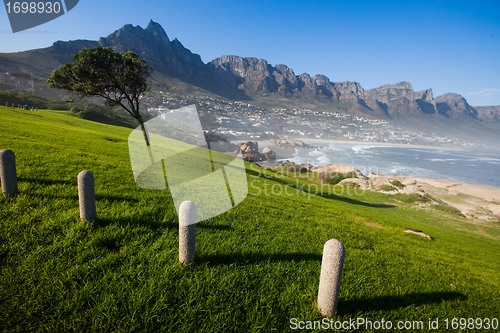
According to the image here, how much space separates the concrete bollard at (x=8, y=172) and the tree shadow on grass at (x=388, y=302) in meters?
7.13

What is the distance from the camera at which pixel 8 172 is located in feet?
15.2

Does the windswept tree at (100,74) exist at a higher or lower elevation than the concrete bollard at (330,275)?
higher

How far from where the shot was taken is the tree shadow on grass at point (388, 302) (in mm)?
3458

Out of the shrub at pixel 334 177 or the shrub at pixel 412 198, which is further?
the shrub at pixel 334 177

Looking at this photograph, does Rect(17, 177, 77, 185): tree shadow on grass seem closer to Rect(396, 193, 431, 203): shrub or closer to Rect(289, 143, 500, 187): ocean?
Rect(396, 193, 431, 203): shrub

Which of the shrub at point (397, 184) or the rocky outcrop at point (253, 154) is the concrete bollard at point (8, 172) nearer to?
the shrub at point (397, 184)

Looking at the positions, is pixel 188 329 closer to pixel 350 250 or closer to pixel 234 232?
pixel 234 232

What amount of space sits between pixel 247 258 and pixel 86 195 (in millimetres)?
3354

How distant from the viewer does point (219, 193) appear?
9125mm

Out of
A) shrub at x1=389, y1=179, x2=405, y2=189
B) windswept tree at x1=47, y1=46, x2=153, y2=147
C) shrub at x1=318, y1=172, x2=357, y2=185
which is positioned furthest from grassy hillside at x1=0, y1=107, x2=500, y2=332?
shrub at x1=389, y1=179, x2=405, y2=189

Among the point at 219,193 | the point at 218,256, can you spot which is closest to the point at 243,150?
the point at 219,193

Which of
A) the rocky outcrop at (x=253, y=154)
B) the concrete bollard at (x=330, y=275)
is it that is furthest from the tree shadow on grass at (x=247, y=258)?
the rocky outcrop at (x=253, y=154)

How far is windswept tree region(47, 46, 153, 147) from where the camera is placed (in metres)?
18.2

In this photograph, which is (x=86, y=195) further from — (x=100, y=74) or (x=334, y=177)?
(x=334, y=177)
